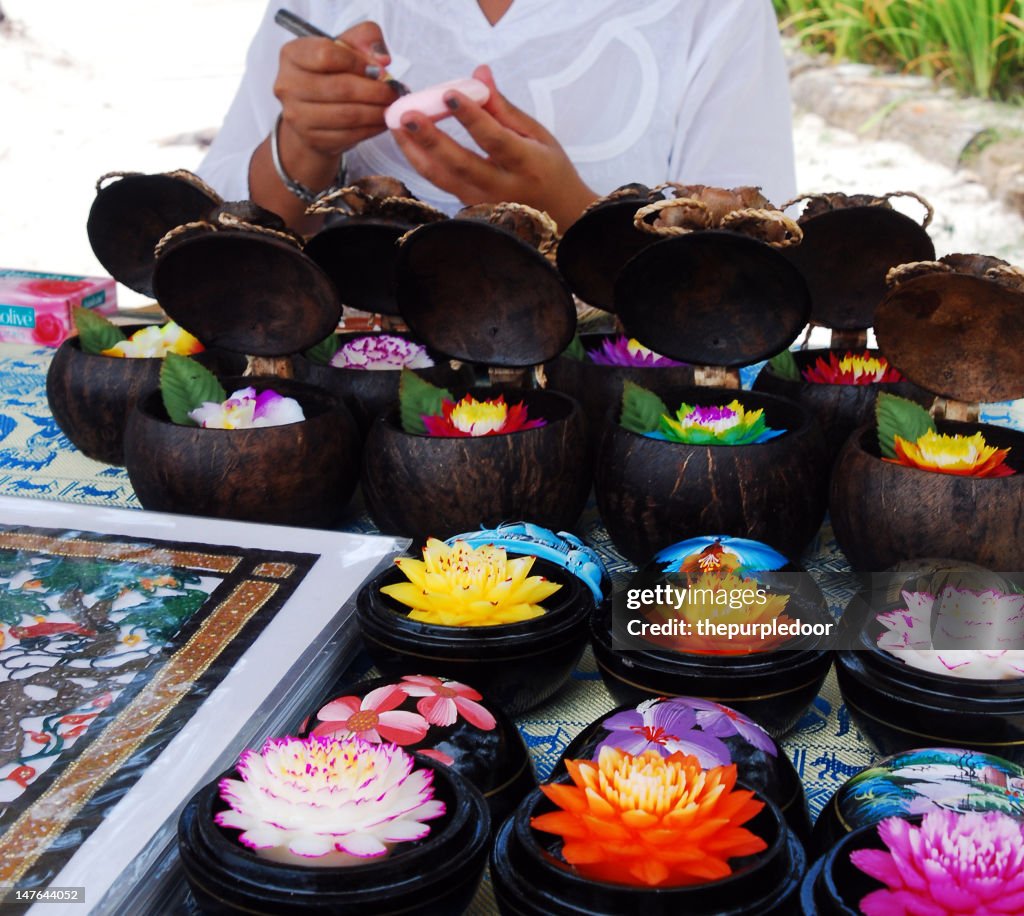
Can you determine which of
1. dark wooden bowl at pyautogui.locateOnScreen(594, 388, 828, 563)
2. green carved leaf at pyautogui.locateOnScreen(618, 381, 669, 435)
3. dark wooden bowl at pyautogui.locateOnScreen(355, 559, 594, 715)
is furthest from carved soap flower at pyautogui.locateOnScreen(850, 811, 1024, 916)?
green carved leaf at pyautogui.locateOnScreen(618, 381, 669, 435)

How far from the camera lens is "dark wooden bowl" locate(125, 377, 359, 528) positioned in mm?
878

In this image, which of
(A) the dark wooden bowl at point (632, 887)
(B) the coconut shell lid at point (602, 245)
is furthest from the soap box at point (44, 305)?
(A) the dark wooden bowl at point (632, 887)

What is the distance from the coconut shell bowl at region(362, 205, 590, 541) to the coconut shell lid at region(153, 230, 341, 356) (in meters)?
0.08

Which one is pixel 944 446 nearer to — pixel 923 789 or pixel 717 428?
pixel 717 428

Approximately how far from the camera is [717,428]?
2.83ft

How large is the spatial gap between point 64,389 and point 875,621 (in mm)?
736

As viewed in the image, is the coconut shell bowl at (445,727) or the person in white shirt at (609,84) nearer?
the coconut shell bowl at (445,727)

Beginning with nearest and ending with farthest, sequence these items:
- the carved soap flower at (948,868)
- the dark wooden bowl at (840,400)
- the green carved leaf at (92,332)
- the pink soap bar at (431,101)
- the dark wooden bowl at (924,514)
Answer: the carved soap flower at (948,868) → the dark wooden bowl at (924,514) → the dark wooden bowl at (840,400) → the green carved leaf at (92,332) → the pink soap bar at (431,101)

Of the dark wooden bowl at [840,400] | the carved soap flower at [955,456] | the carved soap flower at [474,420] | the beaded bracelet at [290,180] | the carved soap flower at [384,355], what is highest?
the beaded bracelet at [290,180]

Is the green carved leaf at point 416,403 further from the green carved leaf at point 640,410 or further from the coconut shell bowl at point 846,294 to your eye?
the coconut shell bowl at point 846,294

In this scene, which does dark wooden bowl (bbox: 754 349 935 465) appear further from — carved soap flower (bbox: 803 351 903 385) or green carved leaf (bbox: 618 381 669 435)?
green carved leaf (bbox: 618 381 669 435)

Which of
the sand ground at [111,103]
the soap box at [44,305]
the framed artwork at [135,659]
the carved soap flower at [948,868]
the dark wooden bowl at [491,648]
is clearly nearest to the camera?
the carved soap flower at [948,868]

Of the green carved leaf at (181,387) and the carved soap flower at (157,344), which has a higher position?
the green carved leaf at (181,387)

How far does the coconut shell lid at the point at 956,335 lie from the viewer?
840 mm
